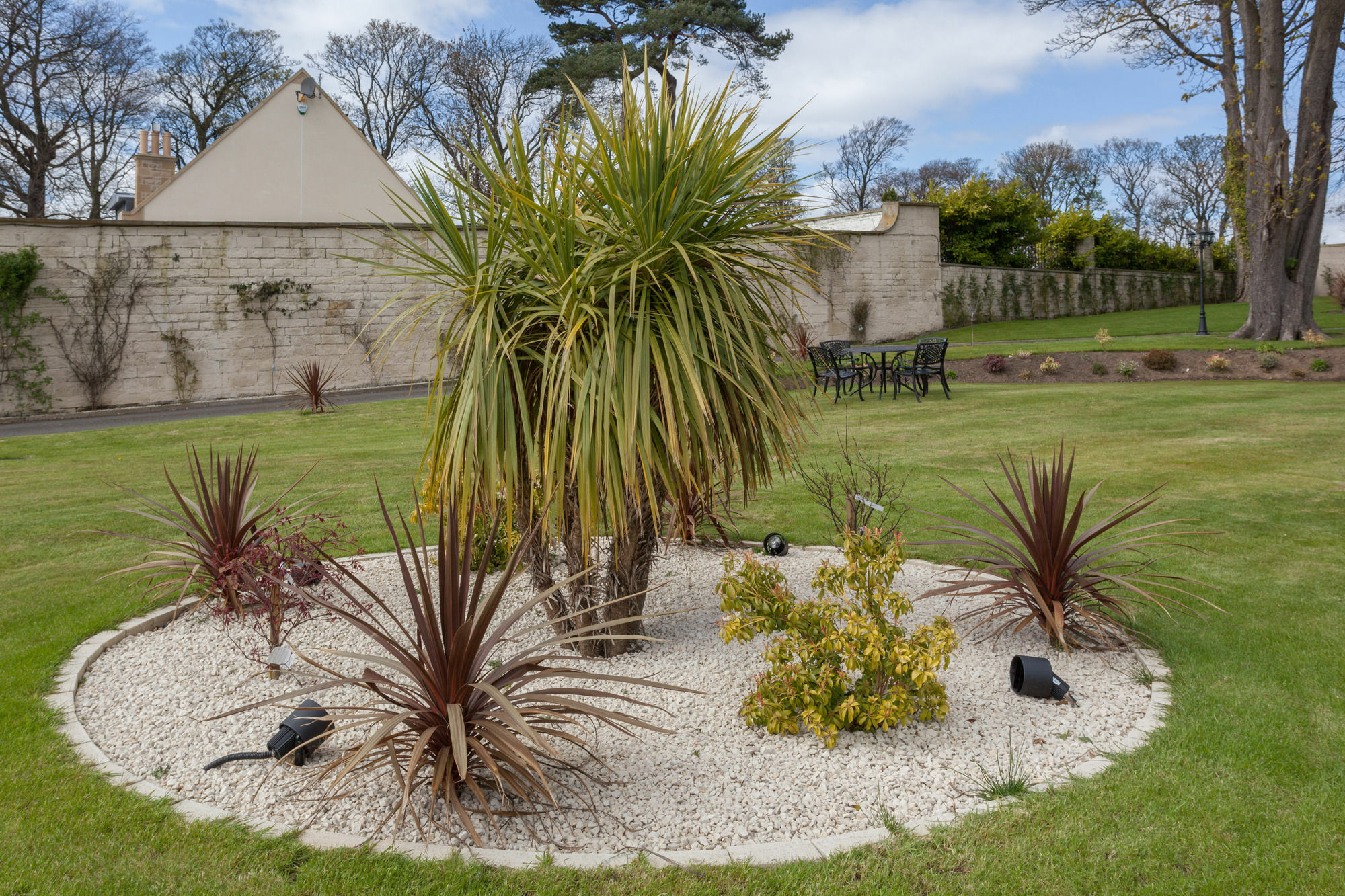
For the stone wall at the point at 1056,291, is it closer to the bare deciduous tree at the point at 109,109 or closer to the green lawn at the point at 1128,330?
the green lawn at the point at 1128,330

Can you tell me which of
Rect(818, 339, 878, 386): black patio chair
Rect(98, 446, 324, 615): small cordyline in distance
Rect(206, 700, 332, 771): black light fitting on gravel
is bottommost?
Rect(206, 700, 332, 771): black light fitting on gravel

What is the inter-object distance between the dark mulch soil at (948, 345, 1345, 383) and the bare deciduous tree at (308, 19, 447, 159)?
22503mm

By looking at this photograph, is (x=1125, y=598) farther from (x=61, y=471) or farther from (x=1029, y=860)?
(x=61, y=471)

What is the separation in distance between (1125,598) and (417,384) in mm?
14819

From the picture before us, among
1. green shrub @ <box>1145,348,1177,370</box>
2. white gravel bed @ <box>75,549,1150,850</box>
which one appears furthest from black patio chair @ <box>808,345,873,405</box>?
white gravel bed @ <box>75,549,1150,850</box>

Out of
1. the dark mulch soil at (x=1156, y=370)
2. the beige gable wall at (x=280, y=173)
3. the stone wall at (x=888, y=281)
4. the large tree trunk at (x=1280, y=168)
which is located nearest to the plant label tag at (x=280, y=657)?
the dark mulch soil at (x=1156, y=370)

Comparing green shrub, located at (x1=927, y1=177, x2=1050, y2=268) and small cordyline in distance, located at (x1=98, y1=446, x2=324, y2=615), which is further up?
green shrub, located at (x1=927, y1=177, x2=1050, y2=268)

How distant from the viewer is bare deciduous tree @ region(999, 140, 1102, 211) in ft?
138

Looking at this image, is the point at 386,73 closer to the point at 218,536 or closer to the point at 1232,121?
the point at 1232,121

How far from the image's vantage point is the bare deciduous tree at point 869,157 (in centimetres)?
4278

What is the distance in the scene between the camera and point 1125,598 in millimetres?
4051

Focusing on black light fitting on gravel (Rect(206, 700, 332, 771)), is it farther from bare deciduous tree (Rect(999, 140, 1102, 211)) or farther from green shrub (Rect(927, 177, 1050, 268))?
bare deciduous tree (Rect(999, 140, 1102, 211))

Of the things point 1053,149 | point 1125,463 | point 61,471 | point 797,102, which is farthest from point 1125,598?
point 1053,149

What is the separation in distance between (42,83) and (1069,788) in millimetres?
29974
